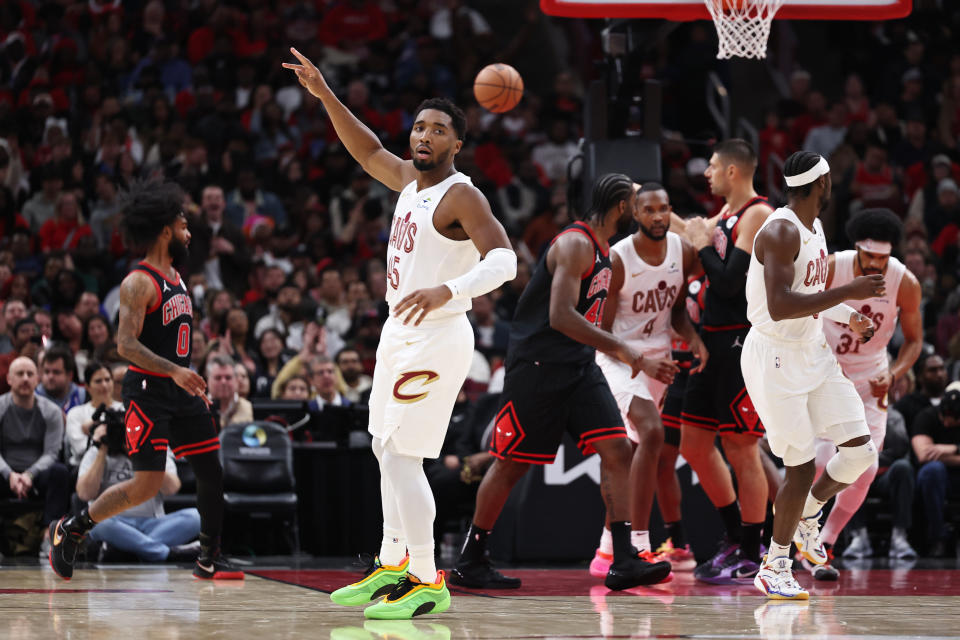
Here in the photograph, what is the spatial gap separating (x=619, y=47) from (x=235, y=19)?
320 inches

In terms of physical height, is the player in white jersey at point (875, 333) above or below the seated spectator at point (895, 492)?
above

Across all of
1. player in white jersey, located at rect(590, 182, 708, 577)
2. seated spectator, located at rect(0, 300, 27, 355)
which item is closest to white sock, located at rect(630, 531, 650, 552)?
player in white jersey, located at rect(590, 182, 708, 577)

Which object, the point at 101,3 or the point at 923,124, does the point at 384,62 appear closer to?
the point at 101,3

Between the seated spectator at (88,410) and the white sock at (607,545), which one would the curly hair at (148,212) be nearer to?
the seated spectator at (88,410)

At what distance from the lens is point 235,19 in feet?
56.3

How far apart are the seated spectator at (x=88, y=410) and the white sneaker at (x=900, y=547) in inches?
232

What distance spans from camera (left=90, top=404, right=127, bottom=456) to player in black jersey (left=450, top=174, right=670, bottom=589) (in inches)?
117

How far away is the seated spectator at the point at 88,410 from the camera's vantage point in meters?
10.0

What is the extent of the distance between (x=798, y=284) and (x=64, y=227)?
952 centimetres

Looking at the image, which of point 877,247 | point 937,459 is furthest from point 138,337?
point 937,459

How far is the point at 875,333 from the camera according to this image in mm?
8164

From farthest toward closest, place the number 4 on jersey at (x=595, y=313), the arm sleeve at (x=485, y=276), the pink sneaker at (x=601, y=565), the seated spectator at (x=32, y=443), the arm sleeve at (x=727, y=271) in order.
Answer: the seated spectator at (x=32, y=443)
the pink sneaker at (x=601, y=565)
the arm sleeve at (x=727, y=271)
the number 4 on jersey at (x=595, y=313)
the arm sleeve at (x=485, y=276)

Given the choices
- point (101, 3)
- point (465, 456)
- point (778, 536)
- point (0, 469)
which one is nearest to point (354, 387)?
point (465, 456)

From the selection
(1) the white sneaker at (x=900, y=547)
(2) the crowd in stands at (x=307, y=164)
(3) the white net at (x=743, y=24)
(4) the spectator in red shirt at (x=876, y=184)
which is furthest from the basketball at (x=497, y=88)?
(4) the spectator in red shirt at (x=876, y=184)
